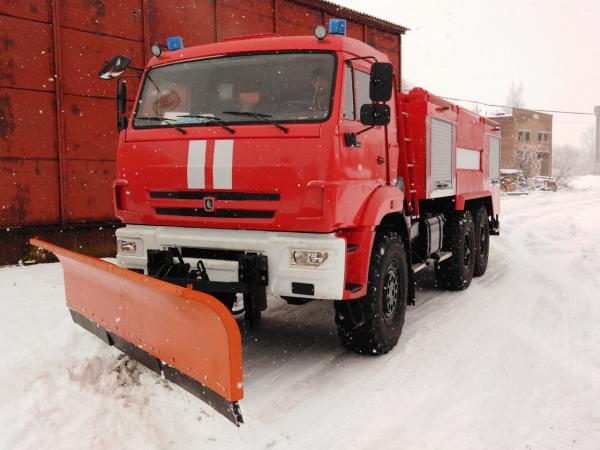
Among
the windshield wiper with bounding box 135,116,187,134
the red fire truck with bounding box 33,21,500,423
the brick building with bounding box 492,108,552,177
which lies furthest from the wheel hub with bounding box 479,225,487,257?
the brick building with bounding box 492,108,552,177

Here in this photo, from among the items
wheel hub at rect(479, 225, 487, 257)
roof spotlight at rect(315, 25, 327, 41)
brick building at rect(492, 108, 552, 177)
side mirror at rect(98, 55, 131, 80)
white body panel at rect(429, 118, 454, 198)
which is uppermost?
brick building at rect(492, 108, 552, 177)

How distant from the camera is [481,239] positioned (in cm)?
865

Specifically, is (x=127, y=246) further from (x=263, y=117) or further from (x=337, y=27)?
(x=337, y=27)

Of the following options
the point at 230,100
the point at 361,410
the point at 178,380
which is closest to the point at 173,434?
the point at 178,380

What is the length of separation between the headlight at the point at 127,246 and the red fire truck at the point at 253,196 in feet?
0.11

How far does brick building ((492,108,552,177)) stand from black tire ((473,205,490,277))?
41802 millimetres

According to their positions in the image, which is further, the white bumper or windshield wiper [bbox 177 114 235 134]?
windshield wiper [bbox 177 114 235 134]

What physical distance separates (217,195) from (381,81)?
1.53 meters

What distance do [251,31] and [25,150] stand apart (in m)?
4.97

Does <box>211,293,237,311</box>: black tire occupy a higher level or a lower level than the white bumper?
lower

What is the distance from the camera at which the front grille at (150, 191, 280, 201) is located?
4203mm

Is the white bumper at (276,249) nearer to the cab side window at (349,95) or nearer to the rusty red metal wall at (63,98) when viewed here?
the cab side window at (349,95)

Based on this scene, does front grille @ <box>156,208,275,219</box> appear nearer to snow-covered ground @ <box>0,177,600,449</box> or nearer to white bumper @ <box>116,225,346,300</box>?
white bumper @ <box>116,225,346,300</box>

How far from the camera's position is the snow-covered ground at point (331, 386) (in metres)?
3.34
